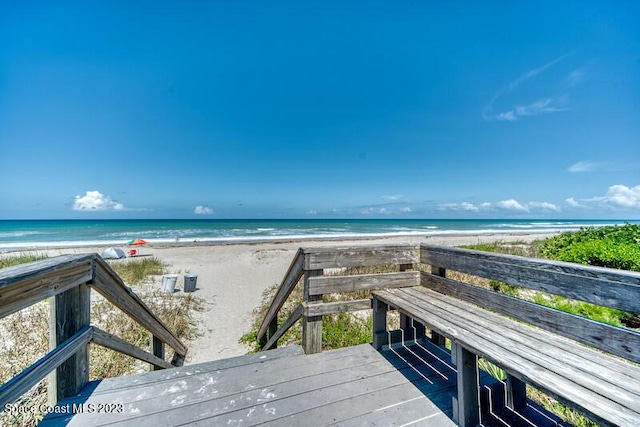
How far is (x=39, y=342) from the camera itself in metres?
3.95

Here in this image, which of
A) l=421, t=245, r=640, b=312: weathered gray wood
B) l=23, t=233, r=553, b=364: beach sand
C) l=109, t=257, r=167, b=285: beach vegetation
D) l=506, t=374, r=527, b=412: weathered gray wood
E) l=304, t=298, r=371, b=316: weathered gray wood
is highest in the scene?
l=421, t=245, r=640, b=312: weathered gray wood

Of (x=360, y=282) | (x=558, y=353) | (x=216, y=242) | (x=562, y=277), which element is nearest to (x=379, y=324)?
(x=360, y=282)

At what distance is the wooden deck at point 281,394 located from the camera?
1.93m

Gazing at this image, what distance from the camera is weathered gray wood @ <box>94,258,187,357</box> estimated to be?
217 cm

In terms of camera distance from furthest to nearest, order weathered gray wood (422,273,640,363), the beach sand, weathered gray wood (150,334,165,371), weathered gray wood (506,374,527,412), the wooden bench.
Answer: the beach sand < weathered gray wood (150,334,165,371) < weathered gray wood (506,374,527,412) < weathered gray wood (422,273,640,363) < the wooden bench

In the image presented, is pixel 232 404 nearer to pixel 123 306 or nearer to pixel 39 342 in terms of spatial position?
pixel 123 306

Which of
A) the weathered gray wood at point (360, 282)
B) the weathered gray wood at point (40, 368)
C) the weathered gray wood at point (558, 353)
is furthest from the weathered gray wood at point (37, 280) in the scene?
the weathered gray wood at point (558, 353)

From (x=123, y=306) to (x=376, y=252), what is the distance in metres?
2.39

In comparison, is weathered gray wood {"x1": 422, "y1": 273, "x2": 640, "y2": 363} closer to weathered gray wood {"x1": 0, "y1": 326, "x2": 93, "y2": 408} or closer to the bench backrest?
the bench backrest

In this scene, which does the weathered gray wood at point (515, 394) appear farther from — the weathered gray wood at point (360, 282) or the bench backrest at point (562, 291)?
the weathered gray wood at point (360, 282)

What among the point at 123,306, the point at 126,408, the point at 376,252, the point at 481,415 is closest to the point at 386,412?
the point at 481,415

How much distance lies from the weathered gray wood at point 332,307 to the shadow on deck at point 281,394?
420 mm

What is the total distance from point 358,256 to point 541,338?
5.08ft

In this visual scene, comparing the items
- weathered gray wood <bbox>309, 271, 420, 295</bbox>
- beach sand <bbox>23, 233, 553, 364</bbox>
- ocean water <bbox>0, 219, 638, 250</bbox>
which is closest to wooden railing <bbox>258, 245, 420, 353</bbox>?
weathered gray wood <bbox>309, 271, 420, 295</bbox>
